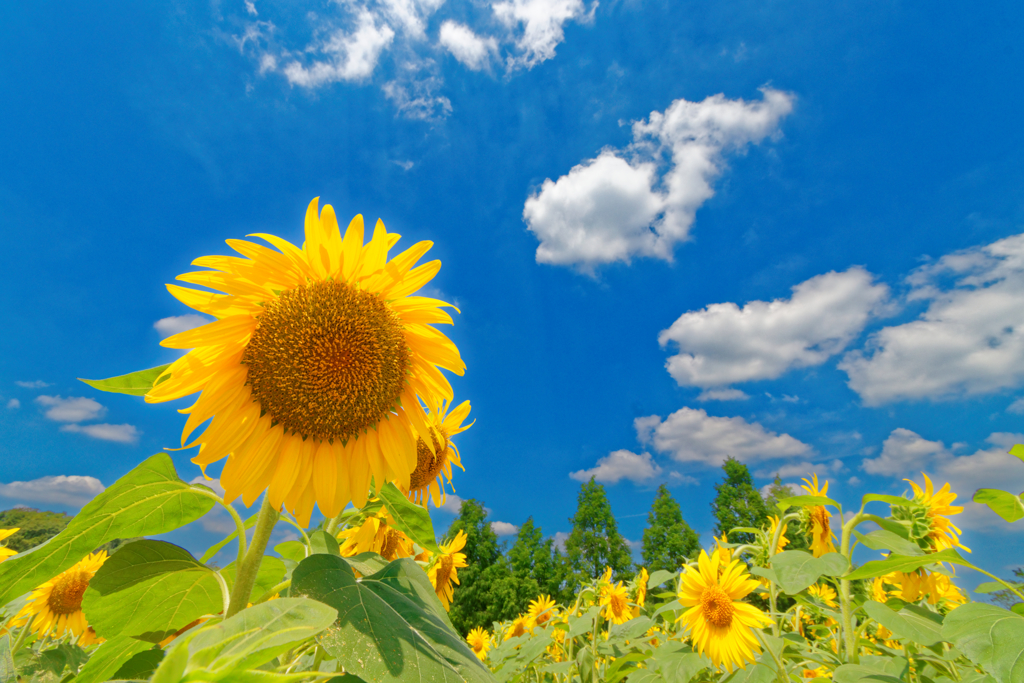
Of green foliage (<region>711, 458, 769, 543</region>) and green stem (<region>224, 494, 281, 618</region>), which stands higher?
green foliage (<region>711, 458, 769, 543</region>)

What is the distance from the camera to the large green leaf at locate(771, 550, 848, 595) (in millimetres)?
2697

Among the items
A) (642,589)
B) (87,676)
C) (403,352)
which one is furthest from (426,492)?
(642,589)

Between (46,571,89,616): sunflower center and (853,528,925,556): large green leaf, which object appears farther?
(46,571,89,616): sunflower center

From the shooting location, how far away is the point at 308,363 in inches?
62.6

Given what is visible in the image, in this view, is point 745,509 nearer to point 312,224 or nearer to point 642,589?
point 642,589

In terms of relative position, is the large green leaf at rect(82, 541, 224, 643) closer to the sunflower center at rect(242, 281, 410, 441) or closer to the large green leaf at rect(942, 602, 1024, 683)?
the sunflower center at rect(242, 281, 410, 441)

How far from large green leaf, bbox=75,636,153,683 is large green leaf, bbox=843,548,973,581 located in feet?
9.79

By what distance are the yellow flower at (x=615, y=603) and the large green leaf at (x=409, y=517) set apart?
596cm

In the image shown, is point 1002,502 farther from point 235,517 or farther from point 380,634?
point 235,517

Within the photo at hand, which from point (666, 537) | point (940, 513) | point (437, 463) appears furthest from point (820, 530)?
point (666, 537)

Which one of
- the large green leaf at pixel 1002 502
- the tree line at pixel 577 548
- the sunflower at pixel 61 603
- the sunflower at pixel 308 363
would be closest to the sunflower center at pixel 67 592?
the sunflower at pixel 61 603

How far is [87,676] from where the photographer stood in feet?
3.96

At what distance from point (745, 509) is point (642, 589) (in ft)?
103

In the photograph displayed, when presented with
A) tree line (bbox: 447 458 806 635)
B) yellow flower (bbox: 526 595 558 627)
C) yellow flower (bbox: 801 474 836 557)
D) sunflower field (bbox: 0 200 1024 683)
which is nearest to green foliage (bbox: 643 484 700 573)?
tree line (bbox: 447 458 806 635)
